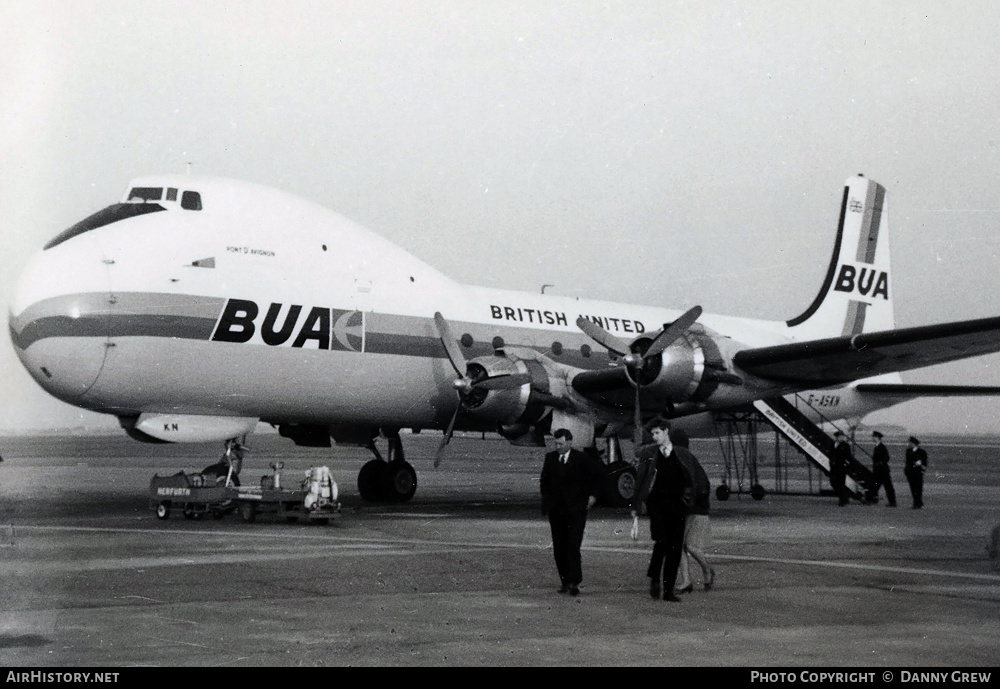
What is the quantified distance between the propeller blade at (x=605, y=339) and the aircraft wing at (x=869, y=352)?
1.90 metres

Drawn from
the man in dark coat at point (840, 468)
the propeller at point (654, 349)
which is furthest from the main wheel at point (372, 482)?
the man in dark coat at point (840, 468)

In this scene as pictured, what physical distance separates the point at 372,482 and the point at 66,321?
743 cm

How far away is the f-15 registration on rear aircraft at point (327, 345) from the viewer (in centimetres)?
1669

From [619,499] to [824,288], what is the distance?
11381 mm

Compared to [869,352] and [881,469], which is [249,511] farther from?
[881,469]

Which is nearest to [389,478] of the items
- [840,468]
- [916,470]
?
[840,468]

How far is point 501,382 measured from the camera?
19.0m

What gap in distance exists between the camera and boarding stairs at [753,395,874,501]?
23.7 meters

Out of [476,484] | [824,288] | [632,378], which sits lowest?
[476,484]

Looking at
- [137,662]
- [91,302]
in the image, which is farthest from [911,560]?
[91,302]

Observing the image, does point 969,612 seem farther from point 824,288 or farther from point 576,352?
point 824,288

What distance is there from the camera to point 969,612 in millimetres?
9344

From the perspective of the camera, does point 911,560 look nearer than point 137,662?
No
